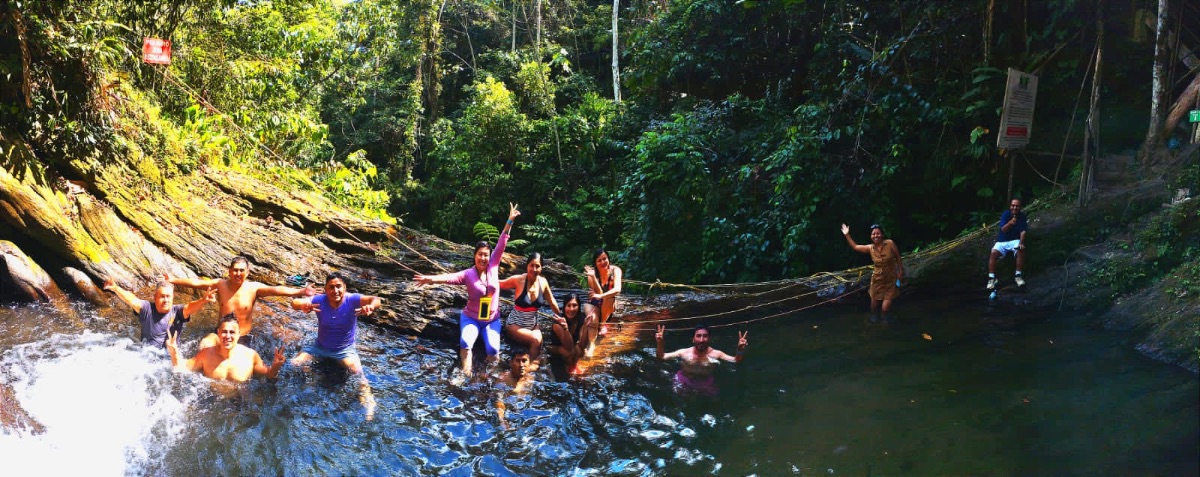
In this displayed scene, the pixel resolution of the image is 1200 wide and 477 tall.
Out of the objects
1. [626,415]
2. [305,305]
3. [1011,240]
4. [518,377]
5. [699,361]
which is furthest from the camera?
[1011,240]

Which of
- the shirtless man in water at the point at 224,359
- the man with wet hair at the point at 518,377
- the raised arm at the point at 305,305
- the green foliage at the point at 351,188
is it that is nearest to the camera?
the shirtless man in water at the point at 224,359

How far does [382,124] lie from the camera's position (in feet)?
74.1

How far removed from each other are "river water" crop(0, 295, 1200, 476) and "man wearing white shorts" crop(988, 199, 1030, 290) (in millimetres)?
1221

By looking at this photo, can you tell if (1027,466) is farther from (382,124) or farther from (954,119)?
(382,124)

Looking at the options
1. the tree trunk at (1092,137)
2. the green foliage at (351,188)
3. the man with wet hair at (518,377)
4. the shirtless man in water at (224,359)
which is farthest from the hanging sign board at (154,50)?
the tree trunk at (1092,137)

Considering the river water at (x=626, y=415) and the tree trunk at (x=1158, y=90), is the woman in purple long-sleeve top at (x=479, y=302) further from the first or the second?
the tree trunk at (x=1158, y=90)

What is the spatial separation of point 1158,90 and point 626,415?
25.7ft

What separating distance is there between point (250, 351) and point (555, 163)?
535 inches

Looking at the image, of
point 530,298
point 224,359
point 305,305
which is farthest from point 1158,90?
point 224,359

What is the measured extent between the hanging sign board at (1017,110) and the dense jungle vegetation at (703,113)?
0.63m

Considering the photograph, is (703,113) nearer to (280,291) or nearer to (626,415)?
(626,415)

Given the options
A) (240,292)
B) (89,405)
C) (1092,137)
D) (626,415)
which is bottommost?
(626,415)

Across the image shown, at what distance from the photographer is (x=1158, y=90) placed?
923cm

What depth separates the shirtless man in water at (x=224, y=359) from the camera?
648 cm
